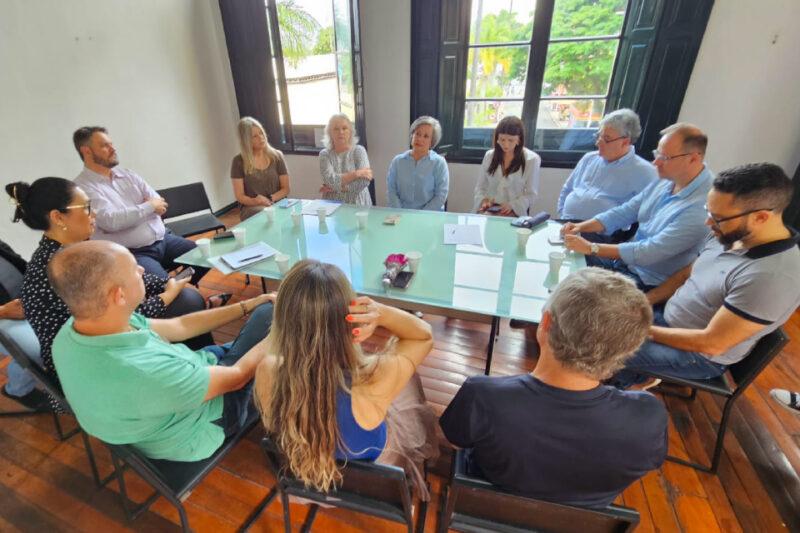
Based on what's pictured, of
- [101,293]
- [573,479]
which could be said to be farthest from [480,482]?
[101,293]

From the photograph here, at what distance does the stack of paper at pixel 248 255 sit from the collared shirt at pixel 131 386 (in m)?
0.76

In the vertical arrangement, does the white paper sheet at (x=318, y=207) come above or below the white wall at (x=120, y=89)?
below

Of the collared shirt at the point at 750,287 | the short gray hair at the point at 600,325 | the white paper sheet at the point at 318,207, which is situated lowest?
the white paper sheet at the point at 318,207

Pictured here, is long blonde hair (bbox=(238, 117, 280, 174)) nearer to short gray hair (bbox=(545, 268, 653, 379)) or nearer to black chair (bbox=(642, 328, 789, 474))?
short gray hair (bbox=(545, 268, 653, 379))

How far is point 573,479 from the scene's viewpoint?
848 millimetres

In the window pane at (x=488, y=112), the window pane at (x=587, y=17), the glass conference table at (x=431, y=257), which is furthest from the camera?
the window pane at (x=488, y=112)

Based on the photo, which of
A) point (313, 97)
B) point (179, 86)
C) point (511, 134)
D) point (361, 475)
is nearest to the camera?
point (361, 475)

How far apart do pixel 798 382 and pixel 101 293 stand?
321 centimetres

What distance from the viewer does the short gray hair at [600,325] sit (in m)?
0.81

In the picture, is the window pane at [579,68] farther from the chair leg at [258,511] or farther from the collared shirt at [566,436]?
the chair leg at [258,511]

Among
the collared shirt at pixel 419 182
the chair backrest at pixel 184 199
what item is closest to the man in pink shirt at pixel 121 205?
the chair backrest at pixel 184 199

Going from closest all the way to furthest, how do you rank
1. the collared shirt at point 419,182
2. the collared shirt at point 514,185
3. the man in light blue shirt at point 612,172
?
the man in light blue shirt at point 612,172 < the collared shirt at point 514,185 < the collared shirt at point 419,182

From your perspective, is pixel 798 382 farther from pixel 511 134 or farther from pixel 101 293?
pixel 101 293

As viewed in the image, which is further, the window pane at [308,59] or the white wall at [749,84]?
the window pane at [308,59]
